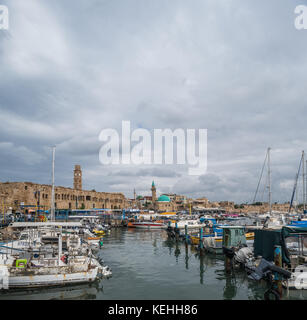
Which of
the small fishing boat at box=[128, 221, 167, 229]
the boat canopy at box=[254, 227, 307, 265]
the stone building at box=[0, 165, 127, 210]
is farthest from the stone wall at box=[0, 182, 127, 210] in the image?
the boat canopy at box=[254, 227, 307, 265]

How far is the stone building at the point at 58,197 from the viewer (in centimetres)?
7344

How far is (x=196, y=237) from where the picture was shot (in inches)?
1448

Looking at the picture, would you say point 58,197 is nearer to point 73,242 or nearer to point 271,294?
point 73,242

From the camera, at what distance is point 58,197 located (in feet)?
301

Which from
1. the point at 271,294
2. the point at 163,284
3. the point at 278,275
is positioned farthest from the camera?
the point at 163,284

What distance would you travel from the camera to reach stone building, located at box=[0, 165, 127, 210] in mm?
73438

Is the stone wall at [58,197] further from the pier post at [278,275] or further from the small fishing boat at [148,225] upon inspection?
the pier post at [278,275]

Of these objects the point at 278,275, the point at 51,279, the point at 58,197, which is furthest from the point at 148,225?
the point at 278,275

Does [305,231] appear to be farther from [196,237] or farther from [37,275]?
[196,237]

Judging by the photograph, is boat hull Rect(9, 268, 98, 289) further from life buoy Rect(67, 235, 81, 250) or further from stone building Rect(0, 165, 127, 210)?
stone building Rect(0, 165, 127, 210)

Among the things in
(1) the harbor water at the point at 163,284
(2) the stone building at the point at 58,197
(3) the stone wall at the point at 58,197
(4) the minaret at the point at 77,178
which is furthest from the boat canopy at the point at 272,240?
(4) the minaret at the point at 77,178

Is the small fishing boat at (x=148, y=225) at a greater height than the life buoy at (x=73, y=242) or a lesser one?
lesser

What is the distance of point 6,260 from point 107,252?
14405mm

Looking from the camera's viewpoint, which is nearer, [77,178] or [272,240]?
[272,240]
